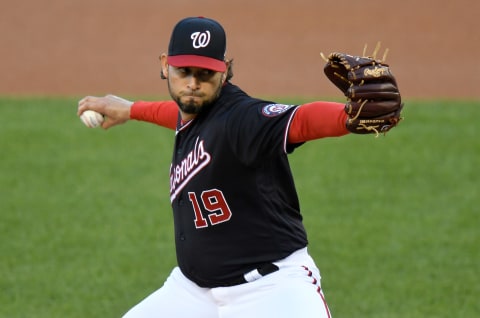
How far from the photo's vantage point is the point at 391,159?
1069cm

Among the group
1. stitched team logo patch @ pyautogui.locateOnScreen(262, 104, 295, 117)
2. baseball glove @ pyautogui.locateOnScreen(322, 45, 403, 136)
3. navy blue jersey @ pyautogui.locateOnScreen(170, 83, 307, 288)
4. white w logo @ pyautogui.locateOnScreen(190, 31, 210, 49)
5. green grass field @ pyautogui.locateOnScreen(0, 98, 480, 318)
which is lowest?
green grass field @ pyautogui.locateOnScreen(0, 98, 480, 318)

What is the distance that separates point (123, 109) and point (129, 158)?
5.69 metres

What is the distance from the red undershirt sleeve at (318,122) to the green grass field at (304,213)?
10.8 ft

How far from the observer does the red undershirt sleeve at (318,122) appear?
3.82 meters

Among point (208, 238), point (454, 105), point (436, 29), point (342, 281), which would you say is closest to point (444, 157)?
point (454, 105)

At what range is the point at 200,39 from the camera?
4.34m

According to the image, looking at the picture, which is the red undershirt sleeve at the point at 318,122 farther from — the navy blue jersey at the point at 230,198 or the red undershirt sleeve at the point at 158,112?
the red undershirt sleeve at the point at 158,112

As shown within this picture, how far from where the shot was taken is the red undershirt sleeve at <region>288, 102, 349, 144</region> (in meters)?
3.82

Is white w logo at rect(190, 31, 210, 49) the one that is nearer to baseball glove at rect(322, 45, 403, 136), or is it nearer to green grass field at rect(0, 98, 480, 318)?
baseball glove at rect(322, 45, 403, 136)

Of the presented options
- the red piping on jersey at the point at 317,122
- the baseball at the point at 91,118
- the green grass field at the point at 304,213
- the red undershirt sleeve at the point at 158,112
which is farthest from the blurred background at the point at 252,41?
the red piping on jersey at the point at 317,122

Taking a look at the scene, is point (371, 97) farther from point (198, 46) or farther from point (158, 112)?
point (158, 112)

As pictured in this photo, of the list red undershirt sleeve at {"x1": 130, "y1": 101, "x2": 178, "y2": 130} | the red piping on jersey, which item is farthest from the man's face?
red undershirt sleeve at {"x1": 130, "y1": 101, "x2": 178, "y2": 130}

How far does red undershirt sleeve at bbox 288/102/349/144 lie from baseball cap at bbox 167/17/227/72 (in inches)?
22.8

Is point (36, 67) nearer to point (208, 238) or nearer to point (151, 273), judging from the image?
point (151, 273)
